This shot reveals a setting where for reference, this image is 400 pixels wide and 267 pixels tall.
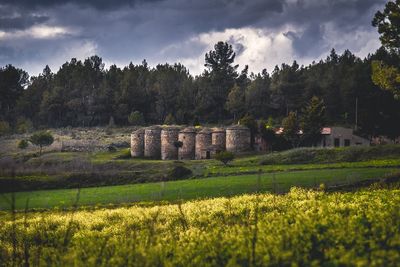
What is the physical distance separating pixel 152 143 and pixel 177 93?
176ft

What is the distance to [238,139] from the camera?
257 ft

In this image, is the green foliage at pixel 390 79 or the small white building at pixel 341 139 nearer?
the green foliage at pixel 390 79

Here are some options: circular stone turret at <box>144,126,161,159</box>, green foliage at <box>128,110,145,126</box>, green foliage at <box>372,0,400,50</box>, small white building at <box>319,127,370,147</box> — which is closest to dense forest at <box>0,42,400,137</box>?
green foliage at <box>128,110,145,126</box>

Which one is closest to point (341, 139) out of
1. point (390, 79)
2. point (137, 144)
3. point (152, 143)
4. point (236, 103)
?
point (152, 143)

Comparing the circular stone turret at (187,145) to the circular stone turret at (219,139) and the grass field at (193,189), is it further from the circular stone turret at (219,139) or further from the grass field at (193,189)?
the grass field at (193,189)

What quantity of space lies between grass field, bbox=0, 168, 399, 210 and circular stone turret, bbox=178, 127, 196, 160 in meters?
32.2

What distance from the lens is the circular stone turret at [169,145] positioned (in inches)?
3282

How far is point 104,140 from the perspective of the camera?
4045 inches

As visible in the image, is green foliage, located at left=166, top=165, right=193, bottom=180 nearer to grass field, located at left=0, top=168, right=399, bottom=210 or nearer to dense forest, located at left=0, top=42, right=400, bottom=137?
grass field, located at left=0, top=168, right=399, bottom=210

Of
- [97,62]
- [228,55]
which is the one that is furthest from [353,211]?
[97,62]

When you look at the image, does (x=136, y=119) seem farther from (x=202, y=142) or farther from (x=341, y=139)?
(x=341, y=139)

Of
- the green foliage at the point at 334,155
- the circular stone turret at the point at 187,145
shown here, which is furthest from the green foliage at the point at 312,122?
the circular stone turret at the point at 187,145

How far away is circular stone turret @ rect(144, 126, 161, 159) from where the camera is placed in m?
85.6

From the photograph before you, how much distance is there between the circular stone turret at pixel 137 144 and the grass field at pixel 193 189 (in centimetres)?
3538
